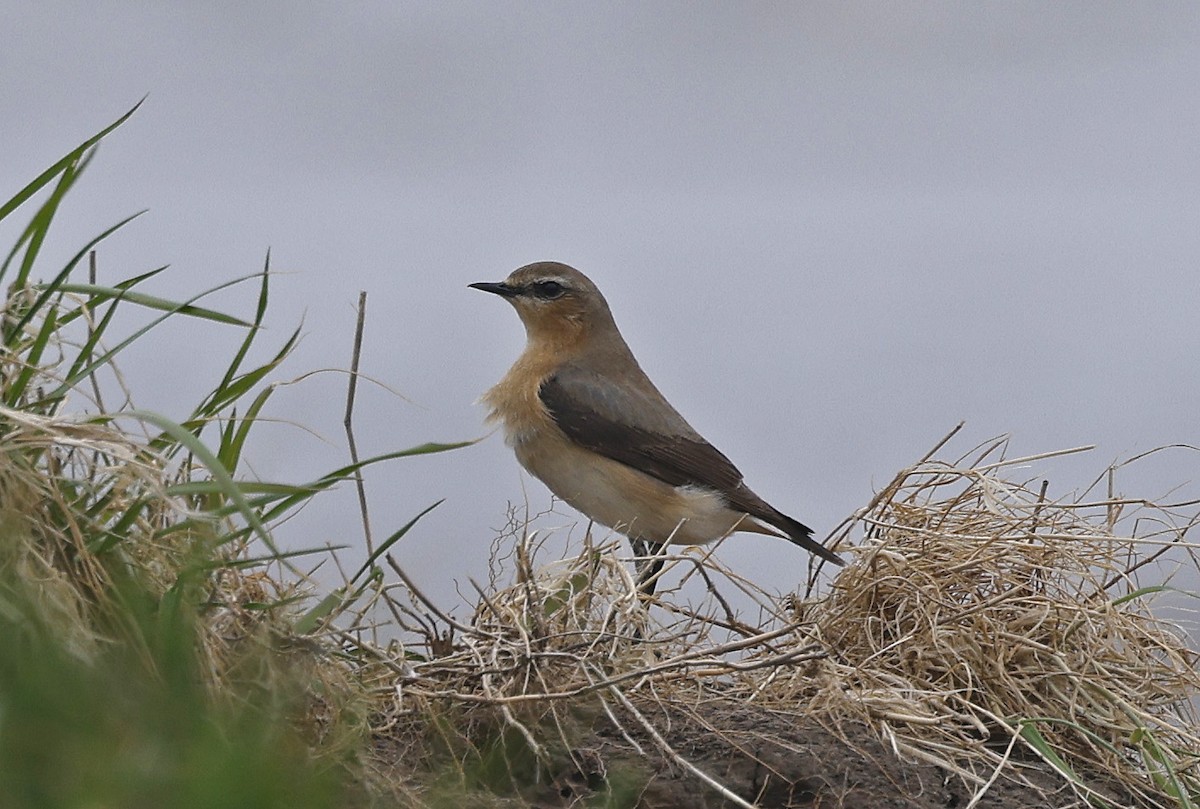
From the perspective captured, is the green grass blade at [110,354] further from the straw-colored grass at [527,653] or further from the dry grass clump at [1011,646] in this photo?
the dry grass clump at [1011,646]

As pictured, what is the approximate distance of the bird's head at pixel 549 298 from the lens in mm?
9664

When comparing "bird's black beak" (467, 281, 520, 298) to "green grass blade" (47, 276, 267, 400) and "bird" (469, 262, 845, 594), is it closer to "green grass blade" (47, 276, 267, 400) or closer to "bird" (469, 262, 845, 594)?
"bird" (469, 262, 845, 594)

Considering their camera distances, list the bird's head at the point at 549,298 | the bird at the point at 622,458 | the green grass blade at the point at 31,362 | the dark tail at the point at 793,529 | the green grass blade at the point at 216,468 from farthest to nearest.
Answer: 1. the bird's head at the point at 549,298
2. the bird at the point at 622,458
3. the dark tail at the point at 793,529
4. the green grass blade at the point at 31,362
5. the green grass blade at the point at 216,468

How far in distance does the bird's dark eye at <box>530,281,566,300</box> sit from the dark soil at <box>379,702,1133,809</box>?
477 centimetres

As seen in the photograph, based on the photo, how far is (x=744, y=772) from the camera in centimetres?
493

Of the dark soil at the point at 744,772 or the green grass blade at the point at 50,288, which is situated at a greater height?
the green grass blade at the point at 50,288

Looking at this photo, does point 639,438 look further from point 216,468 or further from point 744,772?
point 216,468

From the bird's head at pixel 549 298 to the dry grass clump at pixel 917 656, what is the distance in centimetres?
353

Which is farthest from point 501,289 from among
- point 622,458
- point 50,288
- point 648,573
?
point 50,288

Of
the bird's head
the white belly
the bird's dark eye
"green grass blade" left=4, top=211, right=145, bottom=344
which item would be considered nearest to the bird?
the white belly

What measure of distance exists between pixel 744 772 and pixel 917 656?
1136 millimetres

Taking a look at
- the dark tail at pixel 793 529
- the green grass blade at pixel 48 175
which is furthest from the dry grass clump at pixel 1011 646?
the green grass blade at pixel 48 175

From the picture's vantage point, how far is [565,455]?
886 cm

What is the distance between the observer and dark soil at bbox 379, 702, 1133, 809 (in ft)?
15.8
